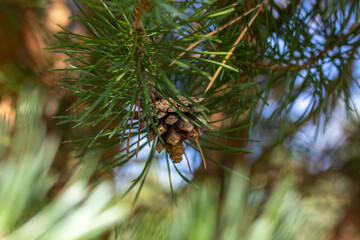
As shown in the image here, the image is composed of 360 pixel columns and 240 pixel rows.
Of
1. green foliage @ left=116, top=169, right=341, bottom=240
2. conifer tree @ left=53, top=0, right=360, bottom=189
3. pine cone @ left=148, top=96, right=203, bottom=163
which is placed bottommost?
green foliage @ left=116, top=169, right=341, bottom=240

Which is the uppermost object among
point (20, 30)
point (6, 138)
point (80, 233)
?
point (20, 30)

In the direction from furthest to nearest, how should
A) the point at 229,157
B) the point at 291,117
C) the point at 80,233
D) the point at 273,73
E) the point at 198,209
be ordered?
the point at 291,117 < the point at 229,157 < the point at 273,73 < the point at 198,209 < the point at 80,233

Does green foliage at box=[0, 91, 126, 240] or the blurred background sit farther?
the blurred background

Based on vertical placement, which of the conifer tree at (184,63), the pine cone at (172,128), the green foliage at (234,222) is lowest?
the green foliage at (234,222)

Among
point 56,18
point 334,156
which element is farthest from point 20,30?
point 334,156

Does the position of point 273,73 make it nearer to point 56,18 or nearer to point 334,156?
point 56,18

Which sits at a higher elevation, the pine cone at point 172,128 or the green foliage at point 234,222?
the pine cone at point 172,128

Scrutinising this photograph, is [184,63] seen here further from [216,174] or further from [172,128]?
[216,174]

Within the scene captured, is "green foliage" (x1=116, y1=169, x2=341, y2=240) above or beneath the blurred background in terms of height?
beneath
